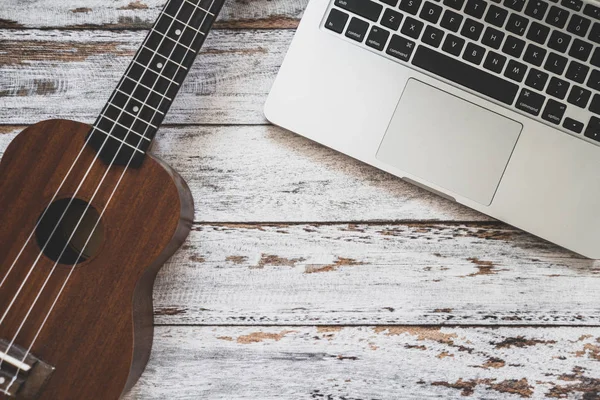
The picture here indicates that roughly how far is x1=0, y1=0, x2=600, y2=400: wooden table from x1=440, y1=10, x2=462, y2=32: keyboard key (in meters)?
0.21

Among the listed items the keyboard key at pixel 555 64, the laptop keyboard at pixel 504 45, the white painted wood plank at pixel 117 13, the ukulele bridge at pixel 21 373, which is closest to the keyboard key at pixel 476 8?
the laptop keyboard at pixel 504 45

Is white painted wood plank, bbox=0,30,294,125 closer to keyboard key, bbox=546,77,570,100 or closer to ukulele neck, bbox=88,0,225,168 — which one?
ukulele neck, bbox=88,0,225,168

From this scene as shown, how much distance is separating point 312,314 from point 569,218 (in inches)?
14.2

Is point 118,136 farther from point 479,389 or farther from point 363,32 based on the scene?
point 479,389

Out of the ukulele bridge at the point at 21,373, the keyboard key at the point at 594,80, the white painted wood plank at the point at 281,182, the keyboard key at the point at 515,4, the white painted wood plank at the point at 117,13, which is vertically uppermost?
the keyboard key at the point at 515,4

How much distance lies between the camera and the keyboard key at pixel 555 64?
76cm

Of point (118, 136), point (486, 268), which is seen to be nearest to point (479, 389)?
point (486, 268)

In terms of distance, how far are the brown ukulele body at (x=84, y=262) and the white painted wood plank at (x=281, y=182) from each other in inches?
3.4

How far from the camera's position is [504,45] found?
765mm

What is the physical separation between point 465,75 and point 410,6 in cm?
12

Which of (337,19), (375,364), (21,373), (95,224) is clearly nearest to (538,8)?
(337,19)

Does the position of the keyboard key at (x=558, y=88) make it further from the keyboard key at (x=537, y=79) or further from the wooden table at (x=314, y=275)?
the wooden table at (x=314, y=275)

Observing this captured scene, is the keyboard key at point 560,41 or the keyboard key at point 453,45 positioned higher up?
the keyboard key at point 560,41

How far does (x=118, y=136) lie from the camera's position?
0.73 meters
